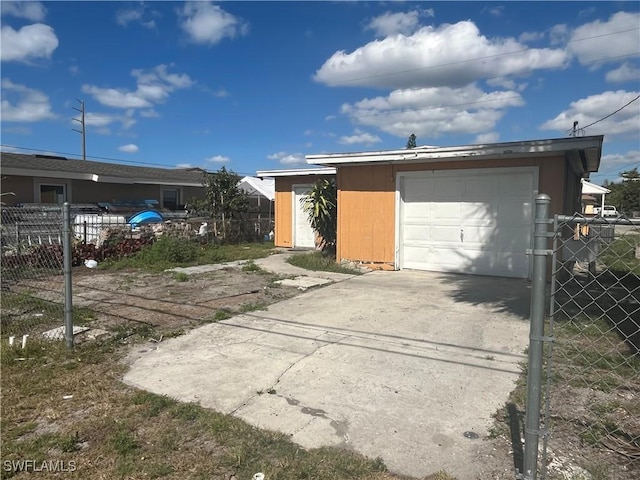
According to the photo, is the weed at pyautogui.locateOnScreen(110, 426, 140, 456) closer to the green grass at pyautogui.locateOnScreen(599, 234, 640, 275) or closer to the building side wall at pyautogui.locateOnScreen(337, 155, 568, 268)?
the green grass at pyautogui.locateOnScreen(599, 234, 640, 275)

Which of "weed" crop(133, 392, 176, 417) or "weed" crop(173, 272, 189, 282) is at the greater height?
"weed" crop(173, 272, 189, 282)

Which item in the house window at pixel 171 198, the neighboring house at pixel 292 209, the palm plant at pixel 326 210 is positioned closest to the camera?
the palm plant at pixel 326 210

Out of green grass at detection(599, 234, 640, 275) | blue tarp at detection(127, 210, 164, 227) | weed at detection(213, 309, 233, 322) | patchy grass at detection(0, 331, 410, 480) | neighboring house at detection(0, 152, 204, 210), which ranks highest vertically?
neighboring house at detection(0, 152, 204, 210)

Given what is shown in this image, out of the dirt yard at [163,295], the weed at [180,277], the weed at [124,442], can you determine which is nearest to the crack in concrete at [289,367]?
the weed at [124,442]

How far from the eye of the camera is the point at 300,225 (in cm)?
1572

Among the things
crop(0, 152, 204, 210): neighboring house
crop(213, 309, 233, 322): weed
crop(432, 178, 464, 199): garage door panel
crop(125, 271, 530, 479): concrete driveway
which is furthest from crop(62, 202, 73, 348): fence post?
crop(0, 152, 204, 210): neighboring house

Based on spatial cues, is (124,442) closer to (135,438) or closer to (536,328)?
(135,438)

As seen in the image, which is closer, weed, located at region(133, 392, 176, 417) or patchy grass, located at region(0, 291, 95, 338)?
weed, located at region(133, 392, 176, 417)

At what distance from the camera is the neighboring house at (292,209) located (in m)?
15.5

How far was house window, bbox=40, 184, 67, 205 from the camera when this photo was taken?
55.9ft

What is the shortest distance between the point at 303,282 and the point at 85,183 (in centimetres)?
1376

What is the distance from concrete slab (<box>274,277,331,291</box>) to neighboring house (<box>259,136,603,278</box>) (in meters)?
2.18

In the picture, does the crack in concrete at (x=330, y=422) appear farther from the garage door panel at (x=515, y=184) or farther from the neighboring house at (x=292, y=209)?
the neighboring house at (x=292, y=209)

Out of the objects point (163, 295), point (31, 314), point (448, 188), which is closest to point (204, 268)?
point (163, 295)
